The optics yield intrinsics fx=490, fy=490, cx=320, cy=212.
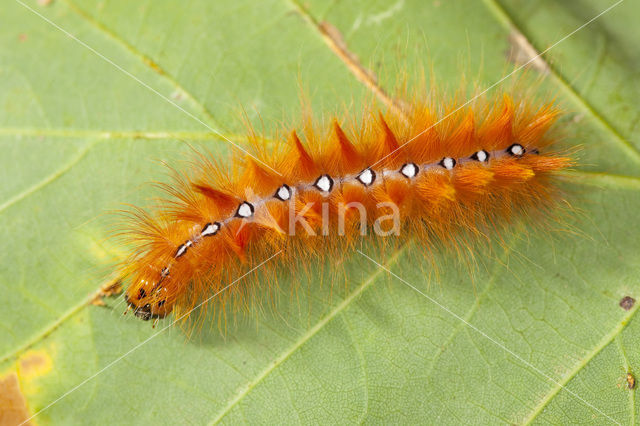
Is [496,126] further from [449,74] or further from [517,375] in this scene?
[517,375]

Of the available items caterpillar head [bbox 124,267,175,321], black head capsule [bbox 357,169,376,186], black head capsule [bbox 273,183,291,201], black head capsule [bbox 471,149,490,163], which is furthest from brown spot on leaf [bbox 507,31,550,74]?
caterpillar head [bbox 124,267,175,321]

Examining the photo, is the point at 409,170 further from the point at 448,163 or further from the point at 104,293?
the point at 104,293

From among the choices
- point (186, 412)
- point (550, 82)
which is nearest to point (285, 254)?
point (186, 412)

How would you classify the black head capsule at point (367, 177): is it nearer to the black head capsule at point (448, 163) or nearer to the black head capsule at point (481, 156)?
the black head capsule at point (448, 163)

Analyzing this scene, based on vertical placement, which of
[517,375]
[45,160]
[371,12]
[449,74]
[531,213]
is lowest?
[517,375]

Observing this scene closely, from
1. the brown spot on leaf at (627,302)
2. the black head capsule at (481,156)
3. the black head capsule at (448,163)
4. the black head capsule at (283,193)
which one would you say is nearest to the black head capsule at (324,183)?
the black head capsule at (283,193)

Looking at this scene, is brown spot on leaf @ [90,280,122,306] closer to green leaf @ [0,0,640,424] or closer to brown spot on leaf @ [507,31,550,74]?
green leaf @ [0,0,640,424]
